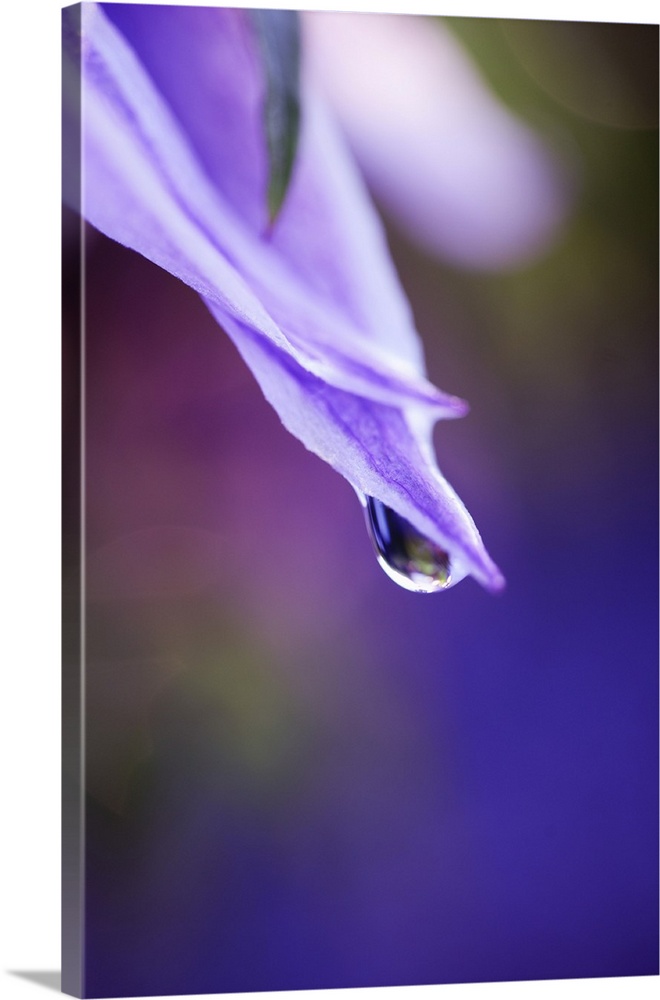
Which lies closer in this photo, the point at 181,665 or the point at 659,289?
the point at 181,665

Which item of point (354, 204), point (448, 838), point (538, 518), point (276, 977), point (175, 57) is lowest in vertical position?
point (276, 977)

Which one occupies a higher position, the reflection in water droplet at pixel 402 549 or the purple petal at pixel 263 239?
the purple petal at pixel 263 239

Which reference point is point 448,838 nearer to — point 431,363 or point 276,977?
point 276,977

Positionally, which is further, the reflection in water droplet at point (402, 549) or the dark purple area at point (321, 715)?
the reflection in water droplet at point (402, 549)

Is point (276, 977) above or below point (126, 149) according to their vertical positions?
below

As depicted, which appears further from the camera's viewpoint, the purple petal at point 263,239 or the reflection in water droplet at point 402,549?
the reflection in water droplet at point 402,549

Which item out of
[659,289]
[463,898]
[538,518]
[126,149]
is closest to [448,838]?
[463,898]
